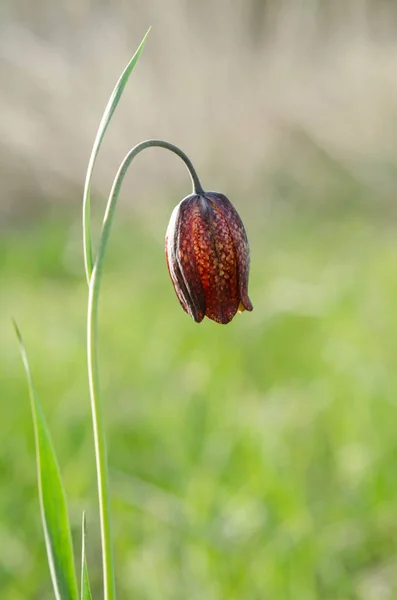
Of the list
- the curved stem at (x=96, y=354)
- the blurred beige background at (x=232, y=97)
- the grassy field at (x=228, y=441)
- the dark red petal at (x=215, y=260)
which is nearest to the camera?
the curved stem at (x=96, y=354)

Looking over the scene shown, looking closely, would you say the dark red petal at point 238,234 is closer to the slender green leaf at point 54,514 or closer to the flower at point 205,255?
the flower at point 205,255

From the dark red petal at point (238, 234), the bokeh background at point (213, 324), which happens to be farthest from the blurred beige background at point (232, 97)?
the dark red petal at point (238, 234)

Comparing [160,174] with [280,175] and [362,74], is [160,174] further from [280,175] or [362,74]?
[362,74]

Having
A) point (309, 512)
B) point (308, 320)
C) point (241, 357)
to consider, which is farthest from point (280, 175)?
point (309, 512)

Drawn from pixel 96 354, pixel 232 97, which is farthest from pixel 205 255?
pixel 232 97

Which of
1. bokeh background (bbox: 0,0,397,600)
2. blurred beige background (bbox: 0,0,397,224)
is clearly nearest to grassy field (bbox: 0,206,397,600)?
bokeh background (bbox: 0,0,397,600)

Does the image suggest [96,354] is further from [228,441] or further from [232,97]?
[232,97]
